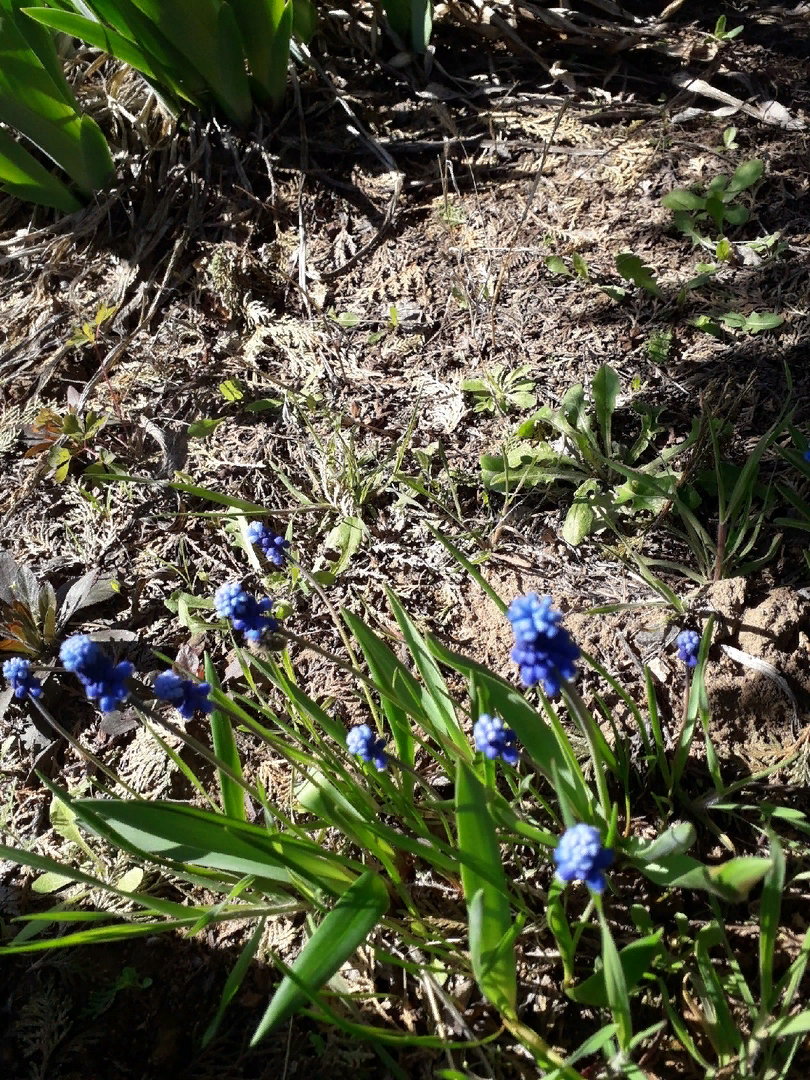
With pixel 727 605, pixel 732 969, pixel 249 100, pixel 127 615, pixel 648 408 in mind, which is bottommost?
pixel 732 969

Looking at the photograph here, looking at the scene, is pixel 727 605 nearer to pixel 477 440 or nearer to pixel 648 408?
pixel 648 408

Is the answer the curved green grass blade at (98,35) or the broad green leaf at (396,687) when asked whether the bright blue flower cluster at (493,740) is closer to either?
the broad green leaf at (396,687)

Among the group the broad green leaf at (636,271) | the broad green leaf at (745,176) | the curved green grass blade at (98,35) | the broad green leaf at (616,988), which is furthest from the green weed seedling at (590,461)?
the curved green grass blade at (98,35)

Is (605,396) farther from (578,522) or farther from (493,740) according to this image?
(493,740)

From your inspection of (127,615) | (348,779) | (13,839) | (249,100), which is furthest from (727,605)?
(249,100)

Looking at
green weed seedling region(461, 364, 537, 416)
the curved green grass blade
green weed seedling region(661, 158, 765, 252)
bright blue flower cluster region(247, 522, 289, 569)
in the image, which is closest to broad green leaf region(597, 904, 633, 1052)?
bright blue flower cluster region(247, 522, 289, 569)

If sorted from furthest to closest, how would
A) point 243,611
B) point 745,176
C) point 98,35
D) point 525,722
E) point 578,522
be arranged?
point 98,35 → point 745,176 → point 578,522 → point 525,722 → point 243,611

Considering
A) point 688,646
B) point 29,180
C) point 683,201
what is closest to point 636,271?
point 683,201
